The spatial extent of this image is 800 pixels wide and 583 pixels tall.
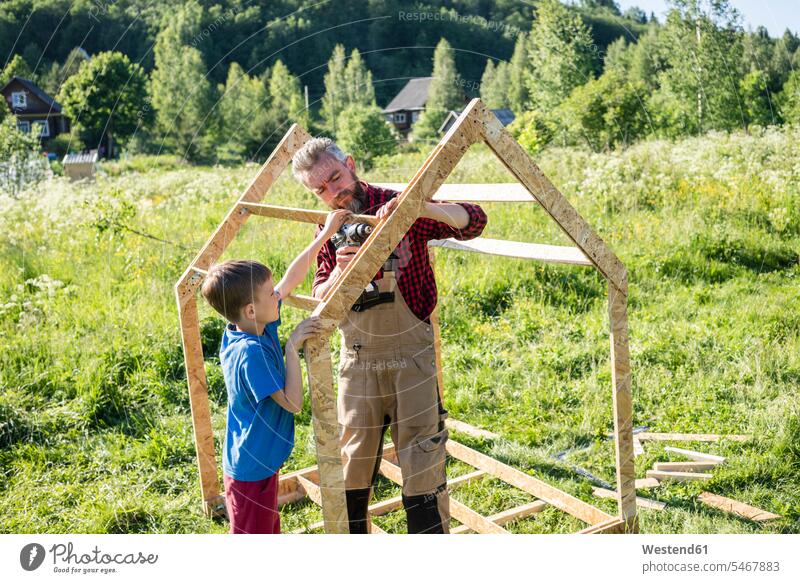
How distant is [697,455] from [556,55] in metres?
3.59

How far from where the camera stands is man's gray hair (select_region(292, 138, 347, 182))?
8.76 ft

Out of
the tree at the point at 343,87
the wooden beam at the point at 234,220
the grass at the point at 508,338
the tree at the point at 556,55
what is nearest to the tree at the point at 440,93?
the tree at the point at 343,87

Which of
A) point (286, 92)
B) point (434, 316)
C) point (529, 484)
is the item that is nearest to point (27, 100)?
point (286, 92)

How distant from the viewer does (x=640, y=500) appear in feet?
11.7

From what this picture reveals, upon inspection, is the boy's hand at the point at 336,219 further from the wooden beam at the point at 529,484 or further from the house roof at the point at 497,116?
the wooden beam at the point at 529,484

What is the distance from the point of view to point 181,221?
740cm

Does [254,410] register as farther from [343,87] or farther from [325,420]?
[343,87]

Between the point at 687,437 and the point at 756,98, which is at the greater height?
the point at 756,98

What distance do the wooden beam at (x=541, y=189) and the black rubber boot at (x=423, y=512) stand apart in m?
1.07

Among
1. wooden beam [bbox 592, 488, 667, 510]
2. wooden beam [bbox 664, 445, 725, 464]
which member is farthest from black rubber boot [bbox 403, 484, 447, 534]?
wooden beam [bbox 664, 445, 725, 464]

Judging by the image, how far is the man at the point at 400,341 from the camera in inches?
107

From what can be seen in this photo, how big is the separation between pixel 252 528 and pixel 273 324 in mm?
738

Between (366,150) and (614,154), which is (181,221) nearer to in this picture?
(366,150)

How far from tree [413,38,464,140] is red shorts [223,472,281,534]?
7.45ft
